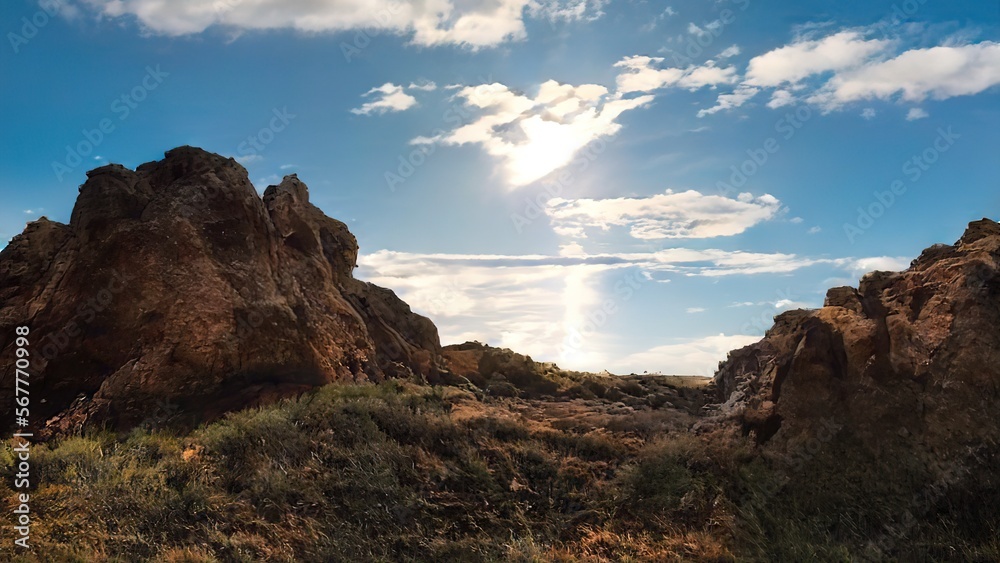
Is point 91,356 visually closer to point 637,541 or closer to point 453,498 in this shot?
point 453,498

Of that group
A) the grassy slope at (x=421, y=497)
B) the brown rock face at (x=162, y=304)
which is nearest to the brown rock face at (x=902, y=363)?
the grassy slope at (x=421, y=497)

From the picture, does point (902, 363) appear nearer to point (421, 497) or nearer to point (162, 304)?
point (421, 497)

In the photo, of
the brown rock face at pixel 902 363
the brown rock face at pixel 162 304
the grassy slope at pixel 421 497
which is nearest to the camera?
the grassy slope at pixel 421 497

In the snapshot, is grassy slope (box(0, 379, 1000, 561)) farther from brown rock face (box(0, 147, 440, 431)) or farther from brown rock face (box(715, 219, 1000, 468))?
brown rock face (box(0, 147, 440, 431))

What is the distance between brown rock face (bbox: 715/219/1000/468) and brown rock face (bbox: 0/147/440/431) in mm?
9971

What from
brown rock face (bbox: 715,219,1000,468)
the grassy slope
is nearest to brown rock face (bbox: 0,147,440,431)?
the grassy slope

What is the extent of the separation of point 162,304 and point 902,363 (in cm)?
1365

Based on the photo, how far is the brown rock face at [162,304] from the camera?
11906 mm

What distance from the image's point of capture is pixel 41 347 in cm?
1202

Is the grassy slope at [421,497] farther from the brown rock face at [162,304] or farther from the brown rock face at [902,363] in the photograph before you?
the brown rock face at [162,304]

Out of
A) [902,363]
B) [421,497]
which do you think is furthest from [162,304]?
[902,363]

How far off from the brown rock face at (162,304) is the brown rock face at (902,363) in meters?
9.97

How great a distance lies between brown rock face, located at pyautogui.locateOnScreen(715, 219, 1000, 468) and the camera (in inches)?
341

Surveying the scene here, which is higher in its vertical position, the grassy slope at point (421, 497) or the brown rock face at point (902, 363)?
the brown rock face at point (902, 363)
